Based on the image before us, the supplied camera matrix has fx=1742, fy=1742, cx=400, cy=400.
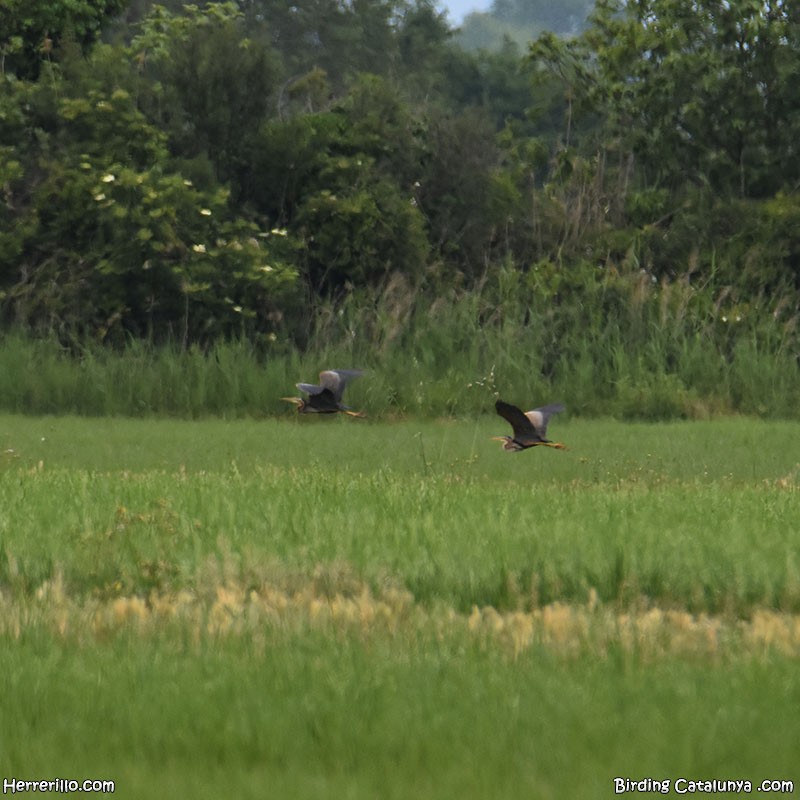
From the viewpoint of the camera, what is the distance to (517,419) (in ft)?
42.0

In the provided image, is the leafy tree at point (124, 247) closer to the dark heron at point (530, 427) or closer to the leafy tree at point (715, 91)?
the leafy tree at point (715, 91)

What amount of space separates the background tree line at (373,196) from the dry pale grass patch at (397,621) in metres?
13.3

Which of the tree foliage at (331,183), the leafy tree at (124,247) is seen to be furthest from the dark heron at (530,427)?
the leafy tree at (124,247)

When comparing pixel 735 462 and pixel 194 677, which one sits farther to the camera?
pixel 735 462

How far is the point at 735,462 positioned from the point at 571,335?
22.3 ft

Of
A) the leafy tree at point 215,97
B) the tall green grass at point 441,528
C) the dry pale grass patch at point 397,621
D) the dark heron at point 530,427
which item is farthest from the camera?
the leafy tree at point 215,97

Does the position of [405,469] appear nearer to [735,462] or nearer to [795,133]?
[735,462]

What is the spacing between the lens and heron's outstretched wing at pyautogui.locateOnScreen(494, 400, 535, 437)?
1227 centimetres

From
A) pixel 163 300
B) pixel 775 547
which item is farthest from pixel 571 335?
pixel 775 547

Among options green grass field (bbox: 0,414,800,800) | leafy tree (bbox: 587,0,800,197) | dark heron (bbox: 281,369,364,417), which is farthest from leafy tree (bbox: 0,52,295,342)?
green grass field (bbox: 0,414,800,800)

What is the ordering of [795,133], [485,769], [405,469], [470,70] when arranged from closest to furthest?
[485,769], [405,469], [795,133], [470,70]

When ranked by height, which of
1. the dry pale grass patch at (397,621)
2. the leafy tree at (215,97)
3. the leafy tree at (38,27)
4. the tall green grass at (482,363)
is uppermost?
the leafy tree at (38,27)

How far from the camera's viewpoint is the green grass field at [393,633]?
15.6 feet

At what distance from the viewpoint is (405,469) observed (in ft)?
45.6
